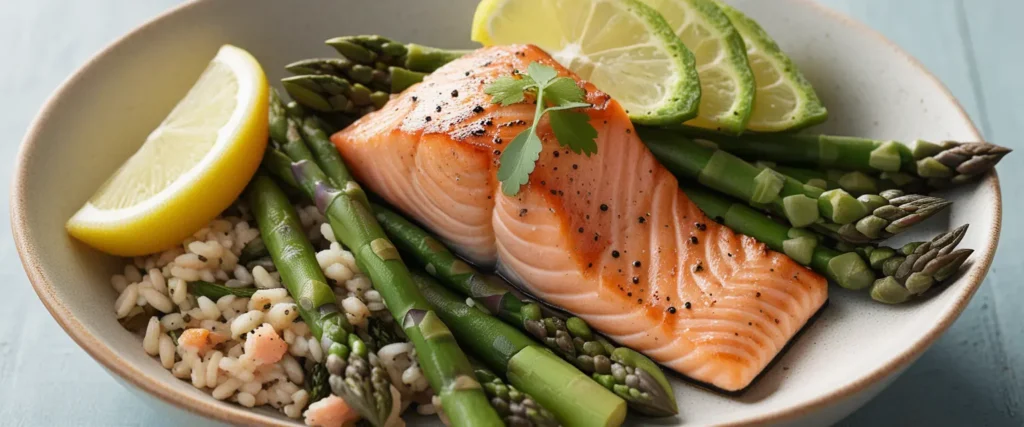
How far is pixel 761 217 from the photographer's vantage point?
366 cm

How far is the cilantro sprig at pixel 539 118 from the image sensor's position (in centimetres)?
337

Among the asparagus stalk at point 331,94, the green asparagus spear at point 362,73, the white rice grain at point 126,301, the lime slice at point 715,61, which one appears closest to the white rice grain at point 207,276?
the white rice grain at point 126,301

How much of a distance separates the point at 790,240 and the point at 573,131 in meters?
0.92

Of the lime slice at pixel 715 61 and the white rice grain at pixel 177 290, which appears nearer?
the white rice grain at pixel 177 290

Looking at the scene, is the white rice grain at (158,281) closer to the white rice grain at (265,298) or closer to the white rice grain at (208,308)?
the white rice grain at (208,308)

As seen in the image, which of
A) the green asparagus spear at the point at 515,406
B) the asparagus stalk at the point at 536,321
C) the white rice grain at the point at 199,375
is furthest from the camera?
the white rice grain at the point at 199,375

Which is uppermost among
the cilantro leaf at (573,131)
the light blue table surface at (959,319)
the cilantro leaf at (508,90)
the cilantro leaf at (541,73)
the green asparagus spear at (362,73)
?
the cilantro leaf at (541,73)

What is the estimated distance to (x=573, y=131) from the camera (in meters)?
3.45

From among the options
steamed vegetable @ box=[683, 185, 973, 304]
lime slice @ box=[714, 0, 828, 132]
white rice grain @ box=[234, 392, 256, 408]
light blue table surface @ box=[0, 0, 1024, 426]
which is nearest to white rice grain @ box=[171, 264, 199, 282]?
light blue table surface @ box=[0, 0, 1024, 426]

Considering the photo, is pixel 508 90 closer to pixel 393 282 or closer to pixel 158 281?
pixel 393 282

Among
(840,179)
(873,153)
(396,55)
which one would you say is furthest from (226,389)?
(873,153)

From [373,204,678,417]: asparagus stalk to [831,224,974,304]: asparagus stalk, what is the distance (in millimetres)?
893

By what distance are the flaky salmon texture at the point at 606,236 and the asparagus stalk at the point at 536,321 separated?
99 millimetres

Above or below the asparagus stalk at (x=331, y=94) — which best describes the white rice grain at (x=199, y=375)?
below
